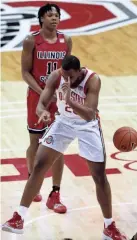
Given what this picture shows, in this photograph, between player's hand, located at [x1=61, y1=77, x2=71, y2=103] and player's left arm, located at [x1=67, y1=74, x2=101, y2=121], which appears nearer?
player's hand, located at [x1=61, y1=77, x2=71, y2=103]

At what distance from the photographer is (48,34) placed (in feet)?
29.9

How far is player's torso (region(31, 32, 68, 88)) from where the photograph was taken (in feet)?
29.6

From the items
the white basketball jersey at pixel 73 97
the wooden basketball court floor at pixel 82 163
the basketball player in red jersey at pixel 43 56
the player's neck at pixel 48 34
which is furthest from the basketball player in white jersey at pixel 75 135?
the player's neck at pixel 48 34

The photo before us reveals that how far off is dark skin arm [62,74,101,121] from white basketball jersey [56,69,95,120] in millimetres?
61

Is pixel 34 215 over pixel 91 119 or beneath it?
beneath

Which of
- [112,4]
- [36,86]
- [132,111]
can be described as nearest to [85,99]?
[36,86]

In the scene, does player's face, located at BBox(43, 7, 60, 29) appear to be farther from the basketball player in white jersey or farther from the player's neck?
the basketball player in white jersey

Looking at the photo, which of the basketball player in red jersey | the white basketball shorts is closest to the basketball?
the white basketball shorts

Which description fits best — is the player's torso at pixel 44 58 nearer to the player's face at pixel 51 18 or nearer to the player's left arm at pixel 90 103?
the player's face at pixel 51 18

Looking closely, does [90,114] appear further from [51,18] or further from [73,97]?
[51,18]

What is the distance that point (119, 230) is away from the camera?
28.1 ft

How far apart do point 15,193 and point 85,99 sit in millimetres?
2182

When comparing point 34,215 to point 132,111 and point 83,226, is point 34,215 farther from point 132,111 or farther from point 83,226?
point 132,111

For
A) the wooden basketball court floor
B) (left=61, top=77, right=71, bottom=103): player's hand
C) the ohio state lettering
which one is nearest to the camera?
(left=61, top=77, right=71, bottom=103): player's hand
